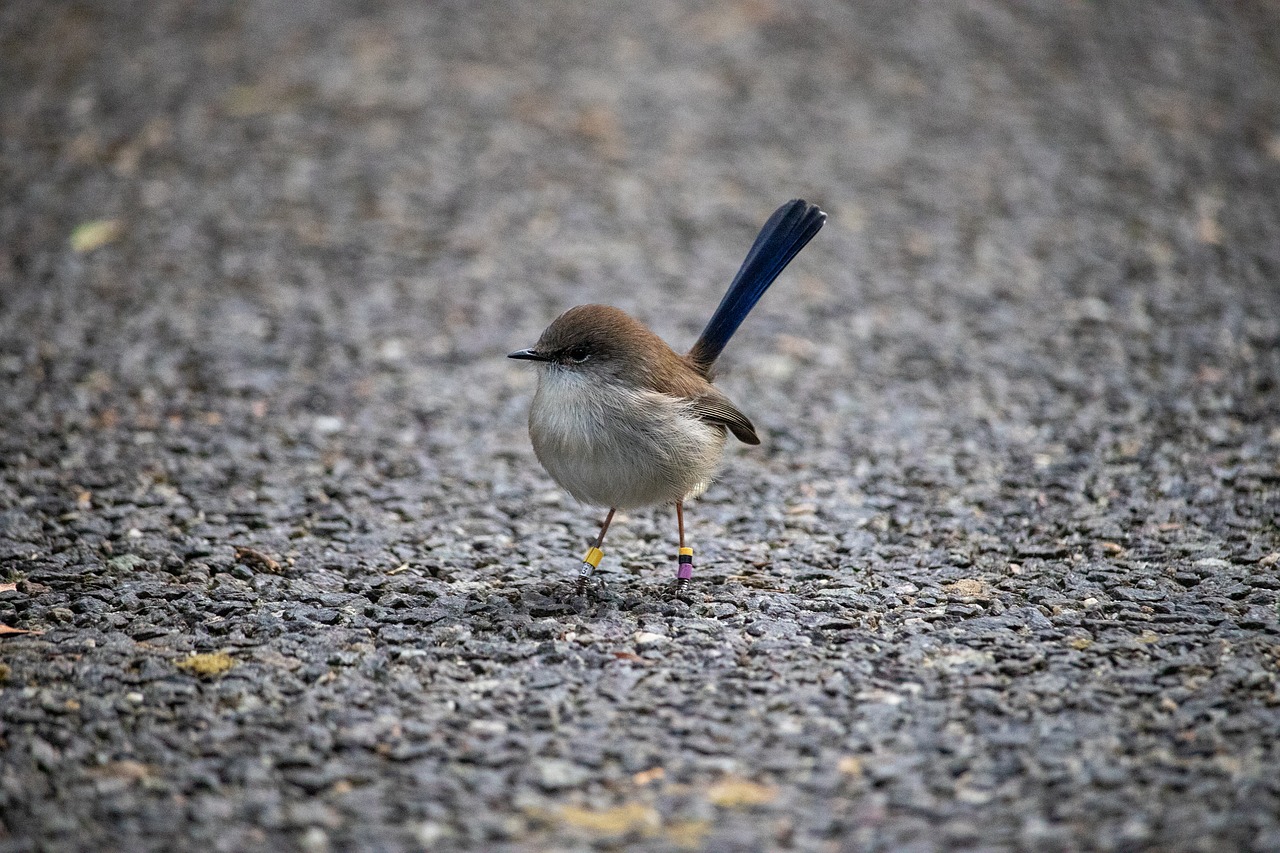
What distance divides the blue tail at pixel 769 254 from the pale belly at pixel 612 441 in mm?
610

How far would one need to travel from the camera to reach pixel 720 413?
4.62m

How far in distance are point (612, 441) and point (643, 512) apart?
4.11 ft

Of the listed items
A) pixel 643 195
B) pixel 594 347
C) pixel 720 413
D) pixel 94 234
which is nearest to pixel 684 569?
pixel 720 413

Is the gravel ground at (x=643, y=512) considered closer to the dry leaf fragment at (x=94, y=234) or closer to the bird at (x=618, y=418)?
the dry leaf fragment at (x=94, y=234)

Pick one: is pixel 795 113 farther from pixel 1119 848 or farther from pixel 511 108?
pixel 1119 848

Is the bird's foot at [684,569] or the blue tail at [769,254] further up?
the blue tail at [769,254]

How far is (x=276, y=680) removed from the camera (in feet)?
12.3

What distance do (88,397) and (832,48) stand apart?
668cm

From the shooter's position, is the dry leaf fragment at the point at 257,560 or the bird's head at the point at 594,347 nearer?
the bird's head at the point at 594,347

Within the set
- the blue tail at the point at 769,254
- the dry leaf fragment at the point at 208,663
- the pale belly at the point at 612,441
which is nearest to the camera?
the dry leaf fragment at the point at 208,663

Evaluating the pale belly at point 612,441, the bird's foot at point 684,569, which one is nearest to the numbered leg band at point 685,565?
the bird's foot at point 684,569

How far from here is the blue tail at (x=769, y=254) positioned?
4.73 m

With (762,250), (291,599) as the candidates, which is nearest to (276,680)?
(291,599)

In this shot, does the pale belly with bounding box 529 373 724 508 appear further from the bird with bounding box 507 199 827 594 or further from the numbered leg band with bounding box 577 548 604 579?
the numbered leg band with bounding box 577 548 604 579
